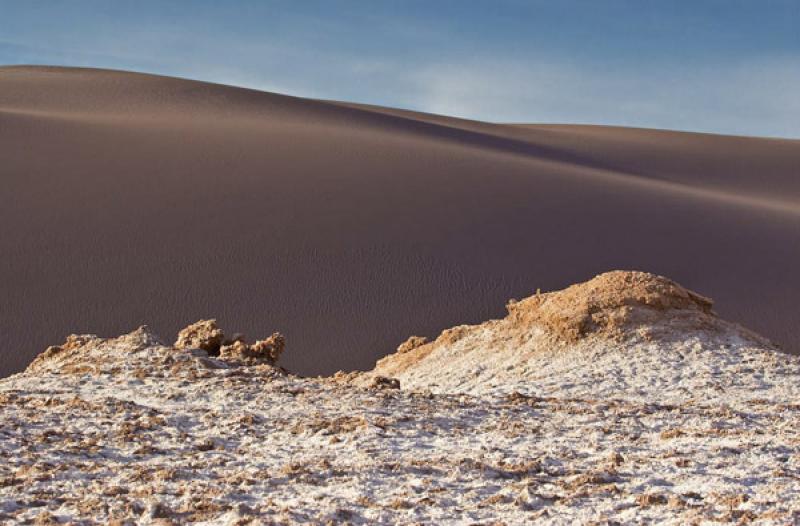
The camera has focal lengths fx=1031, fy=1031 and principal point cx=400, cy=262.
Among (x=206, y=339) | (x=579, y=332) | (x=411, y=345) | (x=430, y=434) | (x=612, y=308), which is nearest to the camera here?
(x=430, y=434)

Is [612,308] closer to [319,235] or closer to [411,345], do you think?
[411,345]

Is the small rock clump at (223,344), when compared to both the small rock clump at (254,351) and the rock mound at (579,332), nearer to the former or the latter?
the small rock clump at (254,351)

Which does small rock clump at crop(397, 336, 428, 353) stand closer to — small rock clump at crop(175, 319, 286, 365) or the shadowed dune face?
small rock clump at crop(175, 319, 286, 365)

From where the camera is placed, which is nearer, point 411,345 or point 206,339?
point 206,339

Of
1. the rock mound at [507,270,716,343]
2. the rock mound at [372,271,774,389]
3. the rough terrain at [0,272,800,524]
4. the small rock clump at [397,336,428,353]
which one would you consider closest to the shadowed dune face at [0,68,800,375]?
the small rock clump at [397,336,428,353]

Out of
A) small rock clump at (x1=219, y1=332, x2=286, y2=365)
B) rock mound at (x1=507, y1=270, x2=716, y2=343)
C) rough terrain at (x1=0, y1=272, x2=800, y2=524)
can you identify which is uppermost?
rock mound at (x1=507, y1=270, x2=716, y2=343)

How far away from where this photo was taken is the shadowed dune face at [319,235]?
16.2m

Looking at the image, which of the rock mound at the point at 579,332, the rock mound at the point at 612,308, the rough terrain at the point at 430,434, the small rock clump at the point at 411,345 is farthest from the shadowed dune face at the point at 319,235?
Result: the rough terrain at the point at 430,434

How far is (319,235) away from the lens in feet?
62.5

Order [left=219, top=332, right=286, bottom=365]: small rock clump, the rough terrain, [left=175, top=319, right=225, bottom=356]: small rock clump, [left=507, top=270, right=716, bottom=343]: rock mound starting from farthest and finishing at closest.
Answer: [left=507, top=270, right=716, bottom=343]: rock mound → [left=175, top=319, right=225, bottom=356]: small rock clump → [left=219, top=332, right=286, bottom=365]: small rock clump → the rough terrain

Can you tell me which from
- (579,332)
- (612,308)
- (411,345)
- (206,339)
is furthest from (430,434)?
(411,345)

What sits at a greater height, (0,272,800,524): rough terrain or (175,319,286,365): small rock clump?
(0,272,800,524): rough terrain

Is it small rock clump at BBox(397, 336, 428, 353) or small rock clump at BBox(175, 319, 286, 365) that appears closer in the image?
small rock clump at BBox(175, 319, 286, 365)

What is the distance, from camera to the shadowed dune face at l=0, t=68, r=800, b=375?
1622 centimetres
